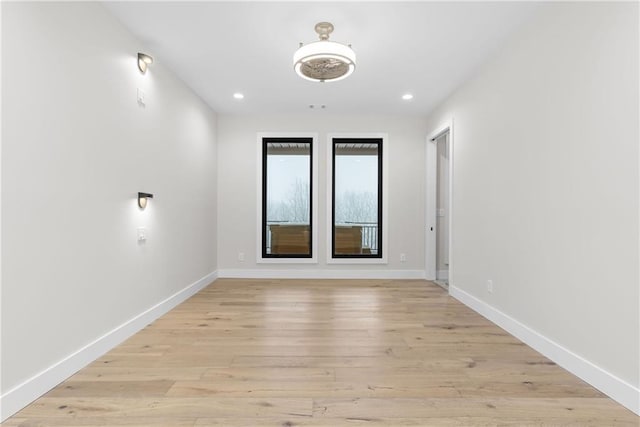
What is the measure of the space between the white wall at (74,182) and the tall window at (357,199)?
263 centimetres

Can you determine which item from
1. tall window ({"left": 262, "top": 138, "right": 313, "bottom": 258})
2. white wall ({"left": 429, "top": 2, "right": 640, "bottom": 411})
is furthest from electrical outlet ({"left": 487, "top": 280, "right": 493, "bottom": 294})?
tall window ({"left": 262, "top": 138, "right": 313, "bottom": 258})

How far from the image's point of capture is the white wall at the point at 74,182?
1708mm

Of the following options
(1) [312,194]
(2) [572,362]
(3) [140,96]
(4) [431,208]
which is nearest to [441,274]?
(4) [431,208]

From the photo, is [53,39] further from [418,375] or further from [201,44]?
[418,375]

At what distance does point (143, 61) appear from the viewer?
2.93 m

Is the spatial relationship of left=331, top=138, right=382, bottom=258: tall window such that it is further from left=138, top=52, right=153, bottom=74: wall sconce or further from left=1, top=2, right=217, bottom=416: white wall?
left=138, top=52, right=153, bottom=74: wall sconce

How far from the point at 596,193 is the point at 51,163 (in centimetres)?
316

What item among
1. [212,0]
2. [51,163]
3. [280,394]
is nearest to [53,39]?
[51,163]

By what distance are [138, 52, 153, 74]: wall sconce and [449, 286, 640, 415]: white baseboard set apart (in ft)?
12.5

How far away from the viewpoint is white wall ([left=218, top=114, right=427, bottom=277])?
5203 mm

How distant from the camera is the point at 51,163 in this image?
193cm

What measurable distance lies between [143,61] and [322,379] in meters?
2.95

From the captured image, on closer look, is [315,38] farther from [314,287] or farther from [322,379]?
[314,287]

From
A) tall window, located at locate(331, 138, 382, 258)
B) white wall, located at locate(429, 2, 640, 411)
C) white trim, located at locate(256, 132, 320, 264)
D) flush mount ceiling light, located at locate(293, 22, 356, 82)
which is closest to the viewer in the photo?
white wall, located at locate(429, 2, 640, 411)
